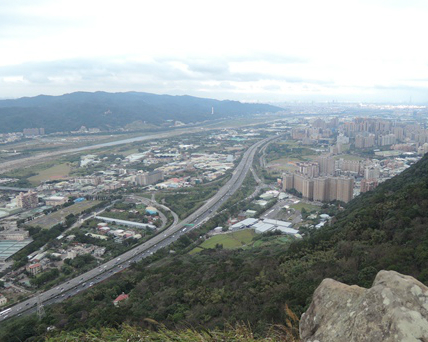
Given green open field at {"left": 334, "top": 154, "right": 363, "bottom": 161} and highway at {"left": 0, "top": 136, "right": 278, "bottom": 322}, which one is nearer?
highway at {"left": 0, "top": 136, "right": 278, "bottom": 322}

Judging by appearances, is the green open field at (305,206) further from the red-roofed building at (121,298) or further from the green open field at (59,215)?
the red-roofed building at (121,298)

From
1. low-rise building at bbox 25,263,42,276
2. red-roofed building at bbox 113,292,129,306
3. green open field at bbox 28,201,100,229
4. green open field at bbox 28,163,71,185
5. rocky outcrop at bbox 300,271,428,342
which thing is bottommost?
green open field at bbox 28,163,71,185

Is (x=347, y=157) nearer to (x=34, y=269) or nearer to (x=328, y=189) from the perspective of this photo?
(x=328, y=189)

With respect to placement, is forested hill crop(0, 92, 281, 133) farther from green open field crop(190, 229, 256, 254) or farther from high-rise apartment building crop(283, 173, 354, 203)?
green open field crop(190, 229, 256, 254)

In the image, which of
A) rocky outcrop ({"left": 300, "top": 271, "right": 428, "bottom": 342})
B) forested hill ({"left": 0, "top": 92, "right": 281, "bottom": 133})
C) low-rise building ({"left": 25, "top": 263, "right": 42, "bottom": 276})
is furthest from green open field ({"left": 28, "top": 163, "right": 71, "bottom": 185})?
rocky outcrop ({"left": 300, "top": 271, "right": 428, "bottom": 342})

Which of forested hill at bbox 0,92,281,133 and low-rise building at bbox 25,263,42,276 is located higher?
forested hill at bbox 0,92,281,133

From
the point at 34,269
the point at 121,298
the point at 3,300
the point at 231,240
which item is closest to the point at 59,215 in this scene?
the point at 34,269
